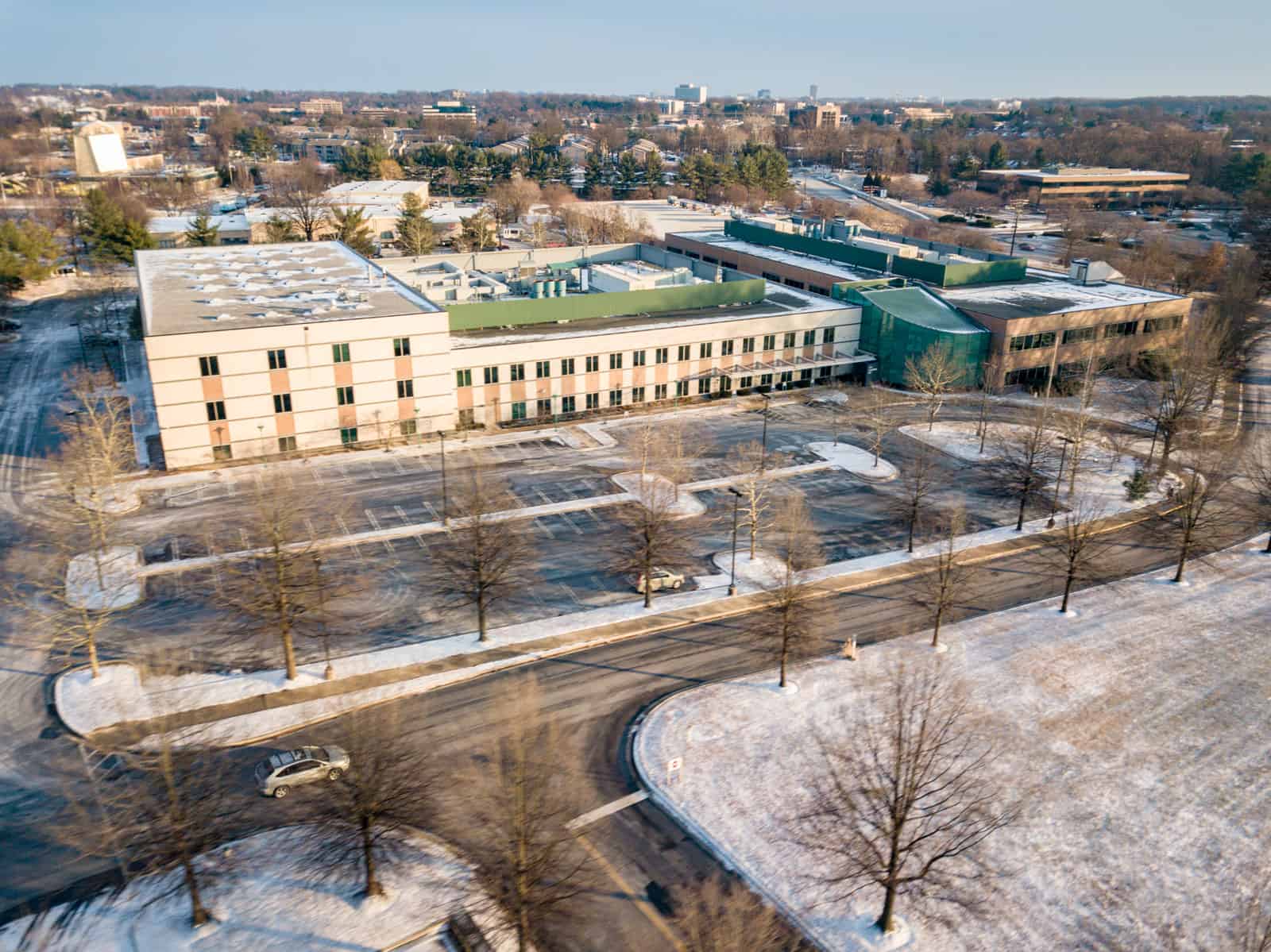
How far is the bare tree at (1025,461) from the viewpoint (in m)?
51.2

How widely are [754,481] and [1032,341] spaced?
41.8 m

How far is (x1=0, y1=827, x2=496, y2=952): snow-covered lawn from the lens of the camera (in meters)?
23.0

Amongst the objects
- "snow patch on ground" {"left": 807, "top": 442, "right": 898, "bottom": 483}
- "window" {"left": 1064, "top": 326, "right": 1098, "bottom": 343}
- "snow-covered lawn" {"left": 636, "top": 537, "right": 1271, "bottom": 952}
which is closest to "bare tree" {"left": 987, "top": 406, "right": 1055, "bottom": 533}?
"snow patch on ground" {"left": 807, "top": 442, "right": 898, "bottom": 483}

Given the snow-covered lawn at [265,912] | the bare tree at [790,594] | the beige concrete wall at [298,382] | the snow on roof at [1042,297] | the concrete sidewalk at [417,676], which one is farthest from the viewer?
the snow on roof at [1042,297]

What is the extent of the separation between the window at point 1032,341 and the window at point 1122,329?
6699 millimetres

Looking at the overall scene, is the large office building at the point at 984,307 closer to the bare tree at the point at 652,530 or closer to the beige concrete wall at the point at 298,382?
the bare tree at the point at 652,530

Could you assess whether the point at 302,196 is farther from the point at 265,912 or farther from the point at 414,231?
the point at 265,912

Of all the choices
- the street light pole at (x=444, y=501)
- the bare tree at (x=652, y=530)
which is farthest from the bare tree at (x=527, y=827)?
the street light pole at (x=444, y=501)

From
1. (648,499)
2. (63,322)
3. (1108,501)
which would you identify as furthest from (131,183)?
(1108,501)

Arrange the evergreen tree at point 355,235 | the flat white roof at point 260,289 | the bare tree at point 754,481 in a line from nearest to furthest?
the bare tree at point 754,481
the flat white roof at point 260,289
the evergreen tree at point 355,235

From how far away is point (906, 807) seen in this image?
2220 centimetres

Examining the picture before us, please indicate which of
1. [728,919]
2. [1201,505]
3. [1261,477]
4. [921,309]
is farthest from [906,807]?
[921,309]

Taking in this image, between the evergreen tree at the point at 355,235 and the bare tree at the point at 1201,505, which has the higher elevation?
the evergreen tree at the point at 355,235

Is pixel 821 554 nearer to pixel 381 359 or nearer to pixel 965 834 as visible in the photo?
pixel 965 834
